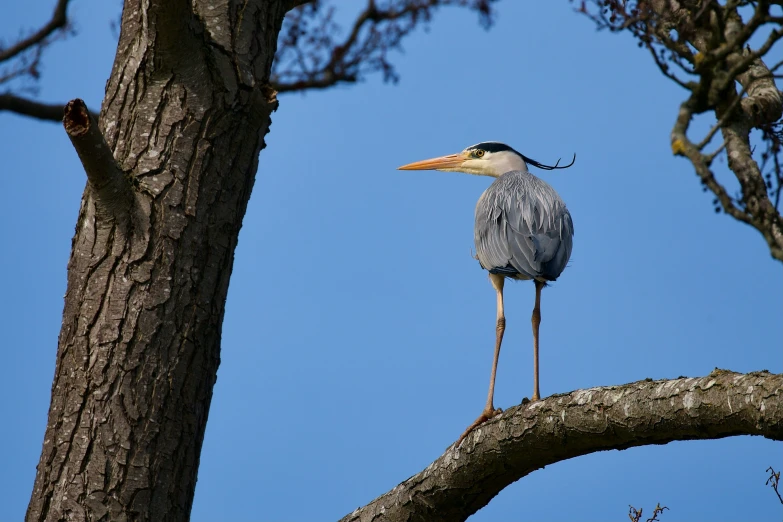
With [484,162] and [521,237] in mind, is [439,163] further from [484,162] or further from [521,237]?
[521,237]

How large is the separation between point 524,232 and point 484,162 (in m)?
1.46

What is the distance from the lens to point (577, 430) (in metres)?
2.94

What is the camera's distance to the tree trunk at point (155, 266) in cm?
278

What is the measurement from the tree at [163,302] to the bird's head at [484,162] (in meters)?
2.51

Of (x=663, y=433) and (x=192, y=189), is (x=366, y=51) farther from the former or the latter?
(x=663, y=433)

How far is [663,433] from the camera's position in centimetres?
278

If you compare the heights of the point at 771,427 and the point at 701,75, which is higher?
the point at 701,75

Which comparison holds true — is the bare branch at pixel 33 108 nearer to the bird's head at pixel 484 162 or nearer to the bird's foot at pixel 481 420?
the bird's head at pixel 484 162

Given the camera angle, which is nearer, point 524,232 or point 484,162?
point 524,232

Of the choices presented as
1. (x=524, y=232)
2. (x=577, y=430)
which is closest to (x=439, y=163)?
(x=524, y=232)

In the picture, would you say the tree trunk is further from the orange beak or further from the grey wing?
the orange beak

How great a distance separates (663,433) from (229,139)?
1824 mm

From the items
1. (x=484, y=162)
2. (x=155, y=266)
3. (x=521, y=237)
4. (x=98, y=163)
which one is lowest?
(x=155, y=266)

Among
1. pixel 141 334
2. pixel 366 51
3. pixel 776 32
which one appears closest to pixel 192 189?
pixel 141 334
